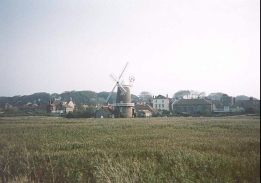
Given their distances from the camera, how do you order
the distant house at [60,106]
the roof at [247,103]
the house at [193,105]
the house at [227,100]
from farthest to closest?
1. the house at [227,100]
2. the distant house at [60,106]
3. the house at [193,105]
4. the roof at [247,103]

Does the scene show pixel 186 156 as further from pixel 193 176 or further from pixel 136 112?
pixel 136 112

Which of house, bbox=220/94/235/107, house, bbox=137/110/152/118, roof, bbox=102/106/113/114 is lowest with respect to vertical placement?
house, bbox=137/110/152/118

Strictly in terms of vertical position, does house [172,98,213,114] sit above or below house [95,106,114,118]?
above

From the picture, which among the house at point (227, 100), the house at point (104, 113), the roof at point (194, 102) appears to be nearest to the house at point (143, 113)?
the house at point (104, 113)

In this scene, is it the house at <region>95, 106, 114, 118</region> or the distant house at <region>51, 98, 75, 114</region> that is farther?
the distant house at <region>51, 98, 75, 114</region>

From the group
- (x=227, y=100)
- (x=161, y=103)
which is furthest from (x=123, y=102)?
(x=227, y=100)

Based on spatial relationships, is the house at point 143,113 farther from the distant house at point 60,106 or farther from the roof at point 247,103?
the roof at point 247,103

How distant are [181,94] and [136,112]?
175 feet

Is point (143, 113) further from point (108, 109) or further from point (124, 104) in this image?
point (108, 109)

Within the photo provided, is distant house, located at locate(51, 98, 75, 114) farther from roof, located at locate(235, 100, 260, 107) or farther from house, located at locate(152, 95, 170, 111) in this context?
roof, located at locate(235, 100, 260, 107)

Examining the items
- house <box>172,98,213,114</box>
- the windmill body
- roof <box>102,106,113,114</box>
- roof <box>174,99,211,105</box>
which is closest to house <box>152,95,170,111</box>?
roof <box>174,99,211,105</box>

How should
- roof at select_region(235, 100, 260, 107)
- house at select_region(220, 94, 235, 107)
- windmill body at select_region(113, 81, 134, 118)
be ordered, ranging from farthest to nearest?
house at select_region(220, 94, 235, 107), roof at select_region(235, 100, 260, 107), windmill body at select_region(113, 81, 134, 118)

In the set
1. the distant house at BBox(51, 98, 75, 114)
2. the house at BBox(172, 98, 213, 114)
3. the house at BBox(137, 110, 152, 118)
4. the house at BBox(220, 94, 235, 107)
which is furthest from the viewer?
the house at BBox(220, 94, 235, 107)

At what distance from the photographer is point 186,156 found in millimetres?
10367
